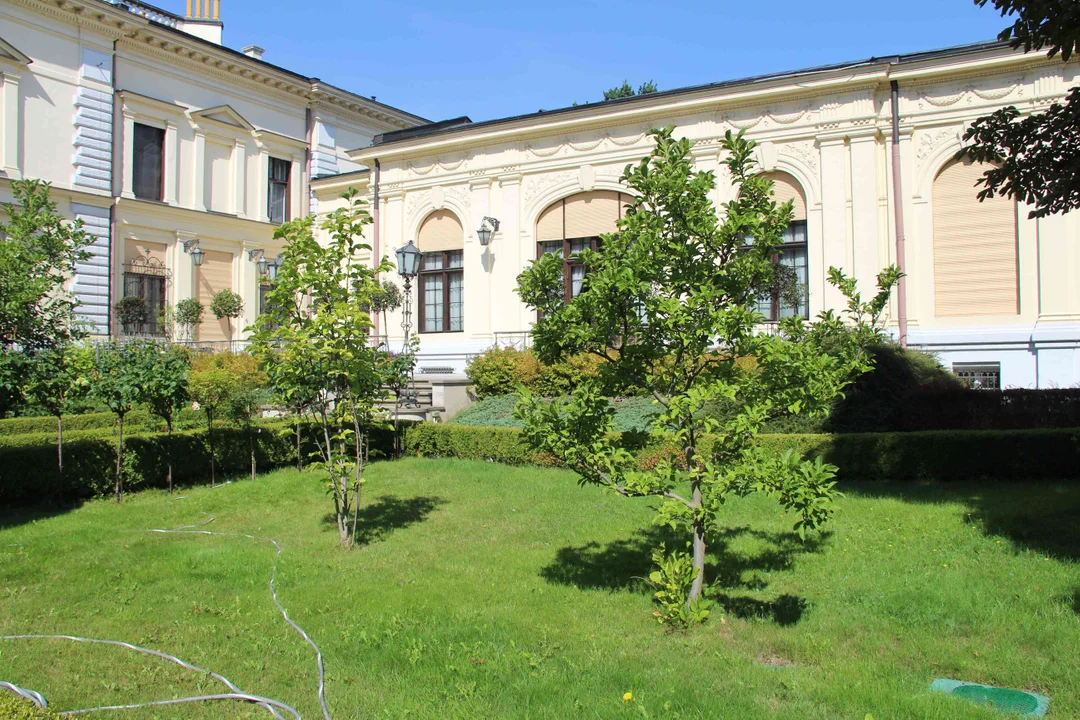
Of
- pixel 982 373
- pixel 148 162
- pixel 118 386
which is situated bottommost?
pixel 118 386

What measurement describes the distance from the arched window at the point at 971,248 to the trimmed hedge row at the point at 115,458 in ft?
45.8

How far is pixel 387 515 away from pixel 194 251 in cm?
1970

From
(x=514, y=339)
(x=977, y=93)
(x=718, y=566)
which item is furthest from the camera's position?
(x=514, y=339)

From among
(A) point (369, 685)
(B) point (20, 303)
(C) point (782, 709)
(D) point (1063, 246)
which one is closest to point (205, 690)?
(A) point (369, 685)

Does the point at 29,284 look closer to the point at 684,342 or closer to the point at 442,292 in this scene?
the point at 684,342

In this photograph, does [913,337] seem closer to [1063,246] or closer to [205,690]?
[1063,246]

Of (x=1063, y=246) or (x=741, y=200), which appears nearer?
(x=741, y=200)

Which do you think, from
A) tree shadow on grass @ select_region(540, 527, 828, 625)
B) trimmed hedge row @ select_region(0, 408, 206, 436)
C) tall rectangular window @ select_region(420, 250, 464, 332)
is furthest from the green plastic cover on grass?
tall rectangular window @ select_region(420, 250, 464, 332)

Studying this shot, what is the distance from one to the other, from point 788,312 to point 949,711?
1612 centimetres

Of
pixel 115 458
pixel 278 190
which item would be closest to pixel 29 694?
pixel 115 458

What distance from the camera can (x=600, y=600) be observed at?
251 inches

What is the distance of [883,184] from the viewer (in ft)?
62.5

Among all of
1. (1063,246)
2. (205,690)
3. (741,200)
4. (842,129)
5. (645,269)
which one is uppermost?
(842,129)

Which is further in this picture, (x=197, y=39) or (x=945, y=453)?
(x=197, y=39)
